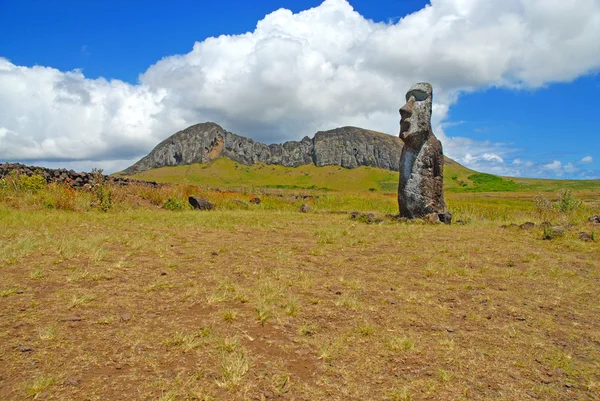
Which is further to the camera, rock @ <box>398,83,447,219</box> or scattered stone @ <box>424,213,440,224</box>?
rock @ <box>398,83,447,219</box>

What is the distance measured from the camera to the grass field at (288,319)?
3074 millimetres

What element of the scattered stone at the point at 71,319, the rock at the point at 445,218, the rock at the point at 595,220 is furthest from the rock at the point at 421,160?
the scattered stone at the point at 71,319

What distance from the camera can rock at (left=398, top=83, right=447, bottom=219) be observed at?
14.3 metres

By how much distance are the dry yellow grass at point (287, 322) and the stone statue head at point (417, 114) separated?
6813mm

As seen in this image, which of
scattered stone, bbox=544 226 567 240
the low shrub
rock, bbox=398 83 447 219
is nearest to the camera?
scattered stone, bbox=544 226 567 240

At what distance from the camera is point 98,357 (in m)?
3.30

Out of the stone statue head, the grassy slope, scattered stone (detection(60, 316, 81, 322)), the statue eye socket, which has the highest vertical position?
the grassy slope

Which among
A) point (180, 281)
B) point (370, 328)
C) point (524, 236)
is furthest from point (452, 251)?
point (180, 281)

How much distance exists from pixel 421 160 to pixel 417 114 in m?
1.73

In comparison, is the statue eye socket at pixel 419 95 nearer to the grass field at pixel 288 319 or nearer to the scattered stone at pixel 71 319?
the grass field at pixel 288 319

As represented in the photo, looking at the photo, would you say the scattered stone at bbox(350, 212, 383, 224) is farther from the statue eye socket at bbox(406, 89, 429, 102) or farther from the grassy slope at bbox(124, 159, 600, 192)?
the grassy slope at bbox(124, 159, 600, 192)

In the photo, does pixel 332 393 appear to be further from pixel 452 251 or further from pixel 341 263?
pixel 452 251

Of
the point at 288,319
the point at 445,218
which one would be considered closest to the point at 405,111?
Result: the point at 445,218

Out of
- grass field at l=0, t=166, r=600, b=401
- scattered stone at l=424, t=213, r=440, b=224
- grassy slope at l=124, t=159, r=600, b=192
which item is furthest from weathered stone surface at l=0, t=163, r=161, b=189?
grassy slope at l=124, t=159, r=600, b=192
